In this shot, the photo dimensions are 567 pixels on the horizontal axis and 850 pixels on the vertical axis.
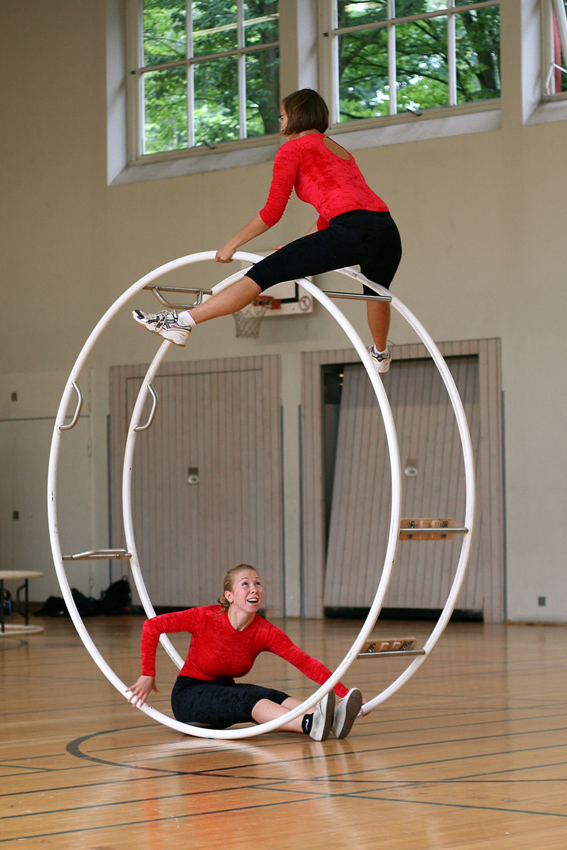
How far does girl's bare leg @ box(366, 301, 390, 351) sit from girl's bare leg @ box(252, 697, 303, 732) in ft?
4.88

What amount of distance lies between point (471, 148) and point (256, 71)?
2.44 meters

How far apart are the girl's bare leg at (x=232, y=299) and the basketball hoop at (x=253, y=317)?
20.2 feet

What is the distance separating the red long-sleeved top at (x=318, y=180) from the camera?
4297 mm

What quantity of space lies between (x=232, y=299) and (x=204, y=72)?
7761mm

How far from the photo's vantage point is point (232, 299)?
4230mm

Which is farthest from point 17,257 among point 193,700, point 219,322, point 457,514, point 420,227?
point 193,700

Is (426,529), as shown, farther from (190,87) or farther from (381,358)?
(190,87)

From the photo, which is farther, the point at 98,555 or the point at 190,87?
the point at 190,87

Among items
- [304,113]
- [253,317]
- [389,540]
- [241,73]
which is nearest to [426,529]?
[389,540]

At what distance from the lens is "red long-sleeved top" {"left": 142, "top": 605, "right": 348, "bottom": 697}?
438cm

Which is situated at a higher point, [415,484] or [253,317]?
[253,317]

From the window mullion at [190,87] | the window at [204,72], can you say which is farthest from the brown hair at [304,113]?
the window mullion at [190,87]

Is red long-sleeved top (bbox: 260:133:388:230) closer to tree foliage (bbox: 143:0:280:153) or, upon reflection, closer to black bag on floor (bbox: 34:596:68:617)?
tree foliage (bbox: 143:0:280:153)

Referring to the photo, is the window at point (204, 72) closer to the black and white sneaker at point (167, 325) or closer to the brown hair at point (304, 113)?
the brown hair at point (304, 113)
